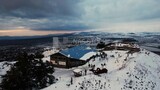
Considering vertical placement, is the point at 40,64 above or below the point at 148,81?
above

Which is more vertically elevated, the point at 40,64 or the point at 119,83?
the point at 40,64

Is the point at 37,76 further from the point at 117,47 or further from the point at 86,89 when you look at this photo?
the point at 117,47

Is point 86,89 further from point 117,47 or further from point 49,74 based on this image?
point 117,47

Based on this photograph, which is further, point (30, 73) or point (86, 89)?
point (30, 73)

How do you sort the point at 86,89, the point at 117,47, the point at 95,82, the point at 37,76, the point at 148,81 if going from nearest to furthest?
the point at 86,89 < the point at 95,82 < the point at 37,76 < the point at 148,81 < the point at 117,47

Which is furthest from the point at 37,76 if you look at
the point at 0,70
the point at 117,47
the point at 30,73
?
the point at 117,47

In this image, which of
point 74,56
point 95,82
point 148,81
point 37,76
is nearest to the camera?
point 95,82

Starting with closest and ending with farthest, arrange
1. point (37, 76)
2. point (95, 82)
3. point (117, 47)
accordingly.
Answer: point (95, 82) < point (37, 76) < point (117, 47)

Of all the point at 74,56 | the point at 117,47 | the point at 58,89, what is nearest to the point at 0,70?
the point at 74,56

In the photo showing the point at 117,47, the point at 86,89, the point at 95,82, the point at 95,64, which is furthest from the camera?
the point at 117,47
